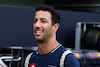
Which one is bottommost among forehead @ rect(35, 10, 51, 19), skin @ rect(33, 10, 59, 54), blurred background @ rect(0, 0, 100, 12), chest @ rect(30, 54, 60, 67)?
chest @ rect(30, 54, 60, 67)

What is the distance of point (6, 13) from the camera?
988 cm

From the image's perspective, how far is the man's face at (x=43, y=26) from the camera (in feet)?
8.94

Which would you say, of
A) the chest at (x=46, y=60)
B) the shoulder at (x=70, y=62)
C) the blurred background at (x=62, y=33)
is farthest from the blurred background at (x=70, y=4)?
the shoulder at (x=70, y=62)

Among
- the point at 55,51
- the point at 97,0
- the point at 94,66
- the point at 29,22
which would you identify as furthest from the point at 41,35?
the point at 97,0

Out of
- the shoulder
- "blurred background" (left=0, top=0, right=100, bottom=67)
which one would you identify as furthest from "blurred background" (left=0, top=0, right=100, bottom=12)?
the shoulder

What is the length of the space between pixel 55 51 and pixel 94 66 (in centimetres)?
555

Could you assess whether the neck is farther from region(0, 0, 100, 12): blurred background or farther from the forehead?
region(0, 0, 100, 12): blurred background

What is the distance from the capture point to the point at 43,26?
2.75m

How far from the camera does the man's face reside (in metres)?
2.72

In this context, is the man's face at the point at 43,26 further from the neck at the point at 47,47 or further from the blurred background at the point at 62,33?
the blurred background at the point at 62,33

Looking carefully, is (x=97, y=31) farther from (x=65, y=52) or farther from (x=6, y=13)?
(x=65, y=52)

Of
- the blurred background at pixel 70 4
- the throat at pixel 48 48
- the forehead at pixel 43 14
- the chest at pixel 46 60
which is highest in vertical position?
the blurred background at pixel 70 4

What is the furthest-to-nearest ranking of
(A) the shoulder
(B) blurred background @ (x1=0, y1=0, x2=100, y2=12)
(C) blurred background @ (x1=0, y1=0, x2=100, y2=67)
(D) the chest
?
(B) blurred background @ (x1=0, y1=0, x2=100, y2=12) < (C) blurred background @ (x1=0, y1=0, x2=100, y2=67) < (D) the chest < (A) the shoulder

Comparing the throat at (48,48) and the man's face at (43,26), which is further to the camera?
the throat at (48,48)
